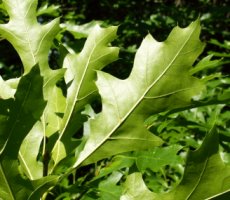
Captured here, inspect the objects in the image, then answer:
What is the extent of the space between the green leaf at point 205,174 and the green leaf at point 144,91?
143 millimetres

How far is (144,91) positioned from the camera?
2.72 feet

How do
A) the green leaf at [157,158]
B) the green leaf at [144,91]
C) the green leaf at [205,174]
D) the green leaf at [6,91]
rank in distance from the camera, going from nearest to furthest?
the green leaf at [205,174]
the green leaf at [144,91]
the green leaf at [6,91]
the green leaf at [157,158]

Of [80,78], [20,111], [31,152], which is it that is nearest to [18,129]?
[20,111]

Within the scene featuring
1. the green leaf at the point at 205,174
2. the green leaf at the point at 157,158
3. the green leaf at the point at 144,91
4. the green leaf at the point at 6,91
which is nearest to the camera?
the green leaf at the point at 205,174

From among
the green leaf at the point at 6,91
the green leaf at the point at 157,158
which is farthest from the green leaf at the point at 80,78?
the green leaf at the point at 157,158

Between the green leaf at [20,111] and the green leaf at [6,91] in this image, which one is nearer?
the green leaf at [20,111]

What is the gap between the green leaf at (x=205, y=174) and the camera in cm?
70

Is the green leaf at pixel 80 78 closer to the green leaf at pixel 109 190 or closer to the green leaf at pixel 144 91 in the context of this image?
the green leaf at pixel 144 91

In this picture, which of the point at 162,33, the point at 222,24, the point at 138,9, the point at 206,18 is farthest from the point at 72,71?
the point at 222,24

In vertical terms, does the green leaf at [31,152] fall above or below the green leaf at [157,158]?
above

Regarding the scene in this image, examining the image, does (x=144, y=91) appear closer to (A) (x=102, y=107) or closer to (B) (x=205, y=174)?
(A) (x=102, y=107)

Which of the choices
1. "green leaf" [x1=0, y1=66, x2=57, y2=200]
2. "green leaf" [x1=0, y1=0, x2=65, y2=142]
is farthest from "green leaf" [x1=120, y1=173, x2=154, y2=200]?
"green leaf" [x1=0, y1=0, x2=65, y2=142]

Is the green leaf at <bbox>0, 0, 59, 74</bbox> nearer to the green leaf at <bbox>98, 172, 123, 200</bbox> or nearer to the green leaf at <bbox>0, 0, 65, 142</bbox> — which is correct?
the green leaf at <bbox>0, 0, 65, 142</bbox>

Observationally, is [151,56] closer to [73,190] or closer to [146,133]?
[146,133]
